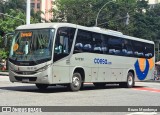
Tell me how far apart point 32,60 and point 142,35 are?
195ft

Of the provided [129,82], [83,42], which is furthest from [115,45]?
[83,42]

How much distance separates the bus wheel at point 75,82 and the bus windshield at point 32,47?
7.00ft

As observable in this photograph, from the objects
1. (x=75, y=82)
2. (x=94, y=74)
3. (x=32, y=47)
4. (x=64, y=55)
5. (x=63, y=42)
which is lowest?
(x=75, y=82)

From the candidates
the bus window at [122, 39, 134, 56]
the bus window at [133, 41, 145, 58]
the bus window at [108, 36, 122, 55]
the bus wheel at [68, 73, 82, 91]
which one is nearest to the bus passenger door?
the bus wheel at [68, 73, 82, 91]

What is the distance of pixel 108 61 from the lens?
71.4ft

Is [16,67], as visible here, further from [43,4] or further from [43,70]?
[43,4]

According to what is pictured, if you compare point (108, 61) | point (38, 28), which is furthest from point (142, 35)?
point (38, 28)

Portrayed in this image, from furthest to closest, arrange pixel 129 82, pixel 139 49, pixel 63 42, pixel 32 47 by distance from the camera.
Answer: pixel 139 49 → pixel 129 82 → pixel 63 42 → pixel 32 47

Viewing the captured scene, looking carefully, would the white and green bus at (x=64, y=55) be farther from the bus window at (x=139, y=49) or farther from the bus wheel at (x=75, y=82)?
the bus window at (x=139, y=49)

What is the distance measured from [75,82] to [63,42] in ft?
6.93

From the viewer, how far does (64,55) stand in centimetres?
1775

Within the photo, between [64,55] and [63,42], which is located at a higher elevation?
[63,42]

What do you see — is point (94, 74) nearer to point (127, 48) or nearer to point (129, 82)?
point (127, 48)

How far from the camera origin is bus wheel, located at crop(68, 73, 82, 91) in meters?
18.4
